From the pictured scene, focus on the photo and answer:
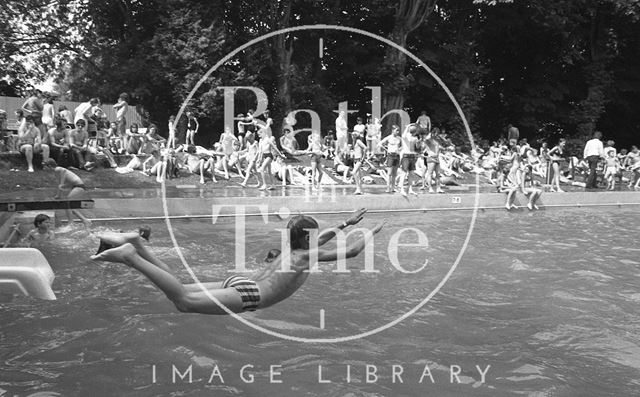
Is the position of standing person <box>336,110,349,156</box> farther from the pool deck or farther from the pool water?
the pool water

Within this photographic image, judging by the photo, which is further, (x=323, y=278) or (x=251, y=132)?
(x=251, y=132)

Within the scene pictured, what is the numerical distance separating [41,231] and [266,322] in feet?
18.2

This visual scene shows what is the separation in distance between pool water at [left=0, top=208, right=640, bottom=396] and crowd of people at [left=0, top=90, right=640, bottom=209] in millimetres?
5769

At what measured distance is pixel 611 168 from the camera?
2334cm

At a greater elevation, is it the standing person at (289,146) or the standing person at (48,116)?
the standing person at (48,116)

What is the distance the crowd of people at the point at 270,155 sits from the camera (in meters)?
17.7

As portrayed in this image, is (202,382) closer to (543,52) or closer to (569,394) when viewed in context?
(569,394)

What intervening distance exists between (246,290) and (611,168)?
21.2 metres

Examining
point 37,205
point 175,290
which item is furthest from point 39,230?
point 175,290

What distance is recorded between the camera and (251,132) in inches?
768

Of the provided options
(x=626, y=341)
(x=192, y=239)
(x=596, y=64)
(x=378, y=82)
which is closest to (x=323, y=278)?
(x=192, y=239)

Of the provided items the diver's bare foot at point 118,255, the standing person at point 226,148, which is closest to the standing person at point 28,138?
the standing person at point 226,148

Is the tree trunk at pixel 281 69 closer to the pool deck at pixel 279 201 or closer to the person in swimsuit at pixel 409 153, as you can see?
the pool deck at pixel 279 201

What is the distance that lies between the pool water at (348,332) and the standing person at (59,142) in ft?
17.9
